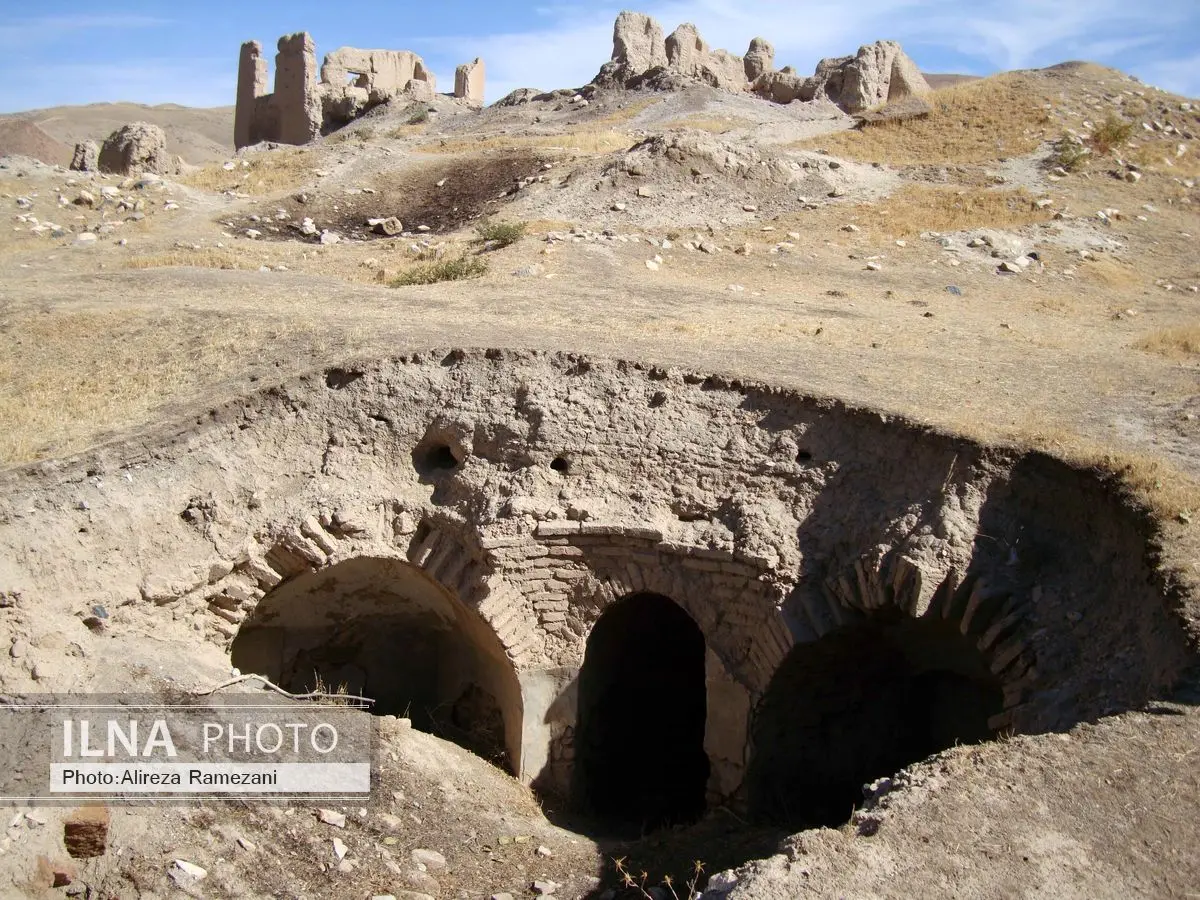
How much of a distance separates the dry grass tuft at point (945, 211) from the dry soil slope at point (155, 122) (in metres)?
38.8

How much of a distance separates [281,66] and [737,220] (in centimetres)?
1788

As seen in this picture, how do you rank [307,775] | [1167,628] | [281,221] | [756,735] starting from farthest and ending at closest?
[281,221]
[756,735]
[307,775]
[1167,628]

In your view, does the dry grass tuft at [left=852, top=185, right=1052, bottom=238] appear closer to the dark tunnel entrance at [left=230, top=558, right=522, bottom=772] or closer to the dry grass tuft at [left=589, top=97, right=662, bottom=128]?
the dry grass tuft at [left=589, top=97, right=662, bottom=128]

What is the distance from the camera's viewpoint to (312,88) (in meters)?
29.9

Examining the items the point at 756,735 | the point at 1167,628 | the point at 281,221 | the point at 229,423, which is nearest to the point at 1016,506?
the point at 1167,628

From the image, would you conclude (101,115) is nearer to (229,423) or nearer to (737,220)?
(737,220)

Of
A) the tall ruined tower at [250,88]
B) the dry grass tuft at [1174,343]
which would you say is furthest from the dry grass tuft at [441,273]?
the tall ruined tower at [250,88]

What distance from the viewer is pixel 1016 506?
771 cm

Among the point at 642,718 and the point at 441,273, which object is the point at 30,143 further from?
the point at 642,718

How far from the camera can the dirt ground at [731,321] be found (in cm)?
496

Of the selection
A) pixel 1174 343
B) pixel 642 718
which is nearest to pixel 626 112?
pixel 1174 343

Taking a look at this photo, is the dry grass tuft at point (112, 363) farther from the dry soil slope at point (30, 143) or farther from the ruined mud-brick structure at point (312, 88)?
the dry soil slope at point (30, 143)

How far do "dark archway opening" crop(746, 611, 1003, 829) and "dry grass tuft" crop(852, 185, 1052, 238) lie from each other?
908cm

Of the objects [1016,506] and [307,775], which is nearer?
[307,775]
